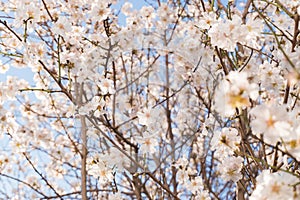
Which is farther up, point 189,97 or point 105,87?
point 189,97

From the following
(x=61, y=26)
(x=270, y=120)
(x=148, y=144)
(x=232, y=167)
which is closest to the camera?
(x=270, y=120)

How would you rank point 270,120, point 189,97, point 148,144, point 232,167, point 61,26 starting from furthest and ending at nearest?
point 189,97, point 61,26, point 148,144, point 232,167, point 270,120

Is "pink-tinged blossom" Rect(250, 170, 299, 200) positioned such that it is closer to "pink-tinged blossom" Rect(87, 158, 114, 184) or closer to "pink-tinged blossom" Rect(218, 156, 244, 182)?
"pink-tinged blossom" Rect(218, 156, 244, 182)

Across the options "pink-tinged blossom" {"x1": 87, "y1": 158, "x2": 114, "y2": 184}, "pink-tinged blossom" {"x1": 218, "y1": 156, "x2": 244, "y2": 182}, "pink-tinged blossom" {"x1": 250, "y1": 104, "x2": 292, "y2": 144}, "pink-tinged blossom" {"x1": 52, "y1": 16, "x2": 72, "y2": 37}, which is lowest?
"pink-tinged blossom" {"x1": 250, "y1": 104, "x2": 292, "y2": 144}

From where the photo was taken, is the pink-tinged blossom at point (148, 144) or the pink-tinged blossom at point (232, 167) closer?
the pink-tinged blossom at point (232, 167)

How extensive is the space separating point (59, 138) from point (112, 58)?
2.45 meters

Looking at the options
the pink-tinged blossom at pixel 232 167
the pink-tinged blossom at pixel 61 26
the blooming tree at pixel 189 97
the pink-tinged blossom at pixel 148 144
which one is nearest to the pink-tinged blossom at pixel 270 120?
the blooming tree at pixel 189 97

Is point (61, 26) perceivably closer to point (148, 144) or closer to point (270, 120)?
point (148, 144)

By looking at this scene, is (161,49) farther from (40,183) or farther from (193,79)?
(40,183)

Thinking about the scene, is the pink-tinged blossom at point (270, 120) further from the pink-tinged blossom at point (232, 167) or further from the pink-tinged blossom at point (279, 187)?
the pink-tinged blossom at point (232, 167)

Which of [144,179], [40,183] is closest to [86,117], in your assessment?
[144,179]

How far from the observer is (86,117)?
216 centimetres

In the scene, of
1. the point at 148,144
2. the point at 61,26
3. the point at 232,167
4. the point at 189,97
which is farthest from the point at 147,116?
the point at 189,97

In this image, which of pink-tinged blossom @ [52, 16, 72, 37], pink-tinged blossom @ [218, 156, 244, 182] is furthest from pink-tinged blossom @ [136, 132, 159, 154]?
pink-tinged blossom @ [52, 16, 72, 37]
